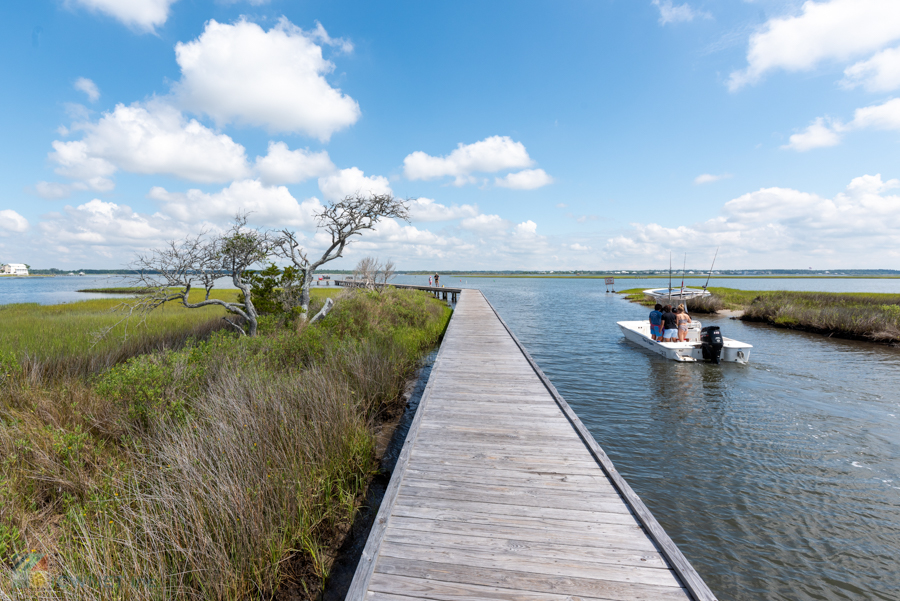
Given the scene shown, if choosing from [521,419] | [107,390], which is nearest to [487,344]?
[521,419]

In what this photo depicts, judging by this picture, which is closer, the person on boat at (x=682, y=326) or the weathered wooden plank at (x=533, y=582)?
the weathered wooden plank at (x=533, y=582)

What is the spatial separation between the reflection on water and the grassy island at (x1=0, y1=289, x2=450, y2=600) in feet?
14.6

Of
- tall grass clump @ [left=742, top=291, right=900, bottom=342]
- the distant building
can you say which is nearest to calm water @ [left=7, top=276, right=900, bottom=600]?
tall grass clump @ [left=742, top=291, right=900, bottom=342]

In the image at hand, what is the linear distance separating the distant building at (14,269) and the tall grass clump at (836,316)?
218417mm

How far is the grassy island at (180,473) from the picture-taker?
2812 millimetres

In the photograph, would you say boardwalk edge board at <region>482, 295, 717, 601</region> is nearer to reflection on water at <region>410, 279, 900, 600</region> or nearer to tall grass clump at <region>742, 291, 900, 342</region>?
reflection on water at <region>410, 279, 900, 600</region>

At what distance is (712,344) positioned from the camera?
40.8 ft

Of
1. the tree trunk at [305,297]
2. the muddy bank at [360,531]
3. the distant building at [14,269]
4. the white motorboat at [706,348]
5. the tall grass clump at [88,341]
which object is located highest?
the distant building at [14,269]

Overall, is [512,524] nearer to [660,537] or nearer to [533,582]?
[533,582]

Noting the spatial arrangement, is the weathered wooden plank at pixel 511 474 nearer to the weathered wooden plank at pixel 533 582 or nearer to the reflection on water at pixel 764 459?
the weathered wooden plank at pixel 533 582

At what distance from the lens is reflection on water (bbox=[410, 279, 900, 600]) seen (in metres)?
4.10

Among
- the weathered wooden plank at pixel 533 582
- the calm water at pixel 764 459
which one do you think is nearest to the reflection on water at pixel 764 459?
the calm water at pixel 764 459

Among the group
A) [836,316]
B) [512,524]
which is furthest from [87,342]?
[836,316]

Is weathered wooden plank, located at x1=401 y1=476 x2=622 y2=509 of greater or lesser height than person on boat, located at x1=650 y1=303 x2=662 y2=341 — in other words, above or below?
below
